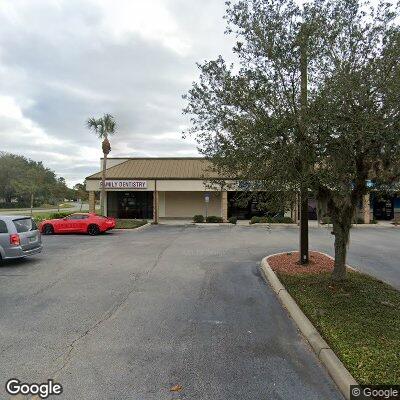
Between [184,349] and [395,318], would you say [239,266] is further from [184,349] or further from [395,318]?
[184,349]

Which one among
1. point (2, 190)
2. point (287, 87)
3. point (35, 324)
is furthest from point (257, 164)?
point (2, 190)

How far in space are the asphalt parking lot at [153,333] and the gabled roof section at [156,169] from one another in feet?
67.2

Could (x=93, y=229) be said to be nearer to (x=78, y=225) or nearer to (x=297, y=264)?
(x=78, y=225)

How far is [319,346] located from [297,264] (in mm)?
6176

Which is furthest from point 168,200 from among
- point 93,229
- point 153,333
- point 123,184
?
point 153,333

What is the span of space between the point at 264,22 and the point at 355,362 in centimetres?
571

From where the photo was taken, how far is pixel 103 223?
2108 cm

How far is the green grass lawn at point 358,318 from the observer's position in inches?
165

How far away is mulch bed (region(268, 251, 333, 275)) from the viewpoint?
9.91 meters

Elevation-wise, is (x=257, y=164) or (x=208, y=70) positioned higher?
(x=208, y=70)

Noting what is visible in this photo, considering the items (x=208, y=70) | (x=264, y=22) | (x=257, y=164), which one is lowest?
(x=257, y=164)

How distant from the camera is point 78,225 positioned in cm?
2097

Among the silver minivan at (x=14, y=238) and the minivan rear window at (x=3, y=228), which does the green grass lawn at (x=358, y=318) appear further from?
the minivan rear window at (x=3, y=228)

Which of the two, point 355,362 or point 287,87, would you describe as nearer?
point 355,362
